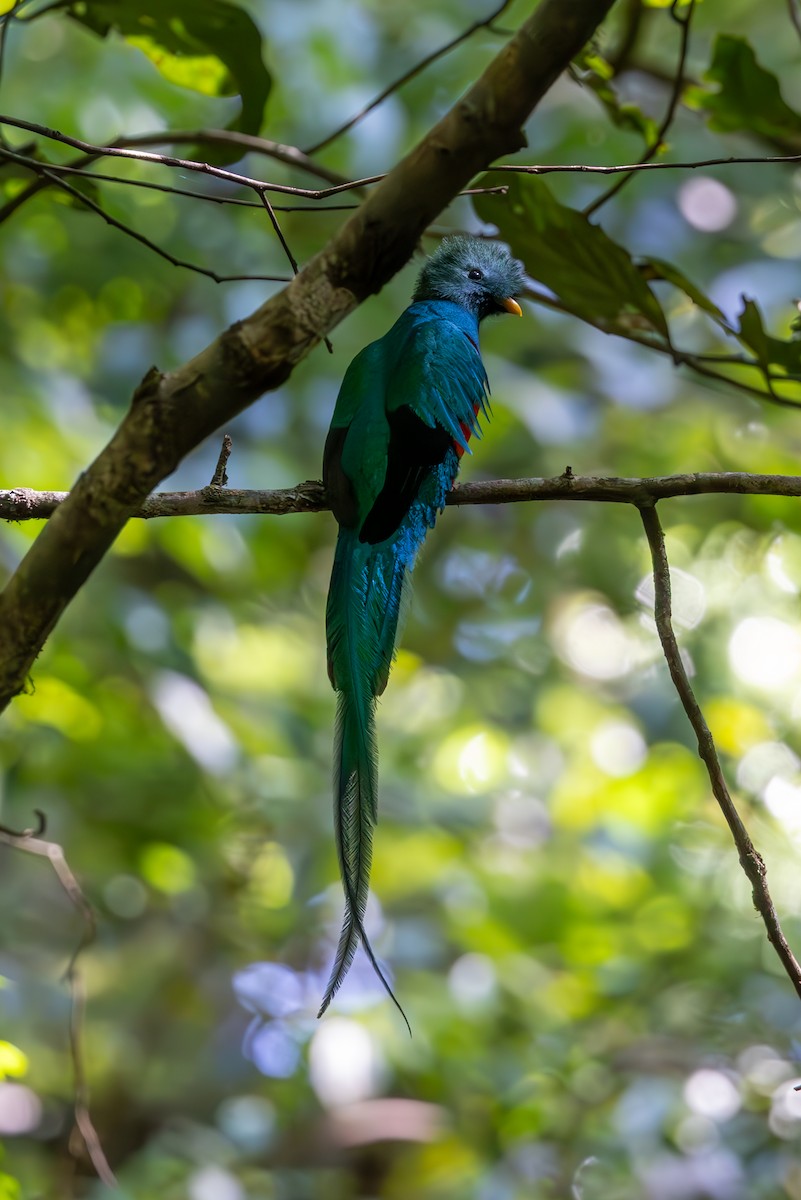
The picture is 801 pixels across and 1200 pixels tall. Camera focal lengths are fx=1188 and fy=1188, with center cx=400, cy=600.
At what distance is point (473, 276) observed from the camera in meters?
3.44

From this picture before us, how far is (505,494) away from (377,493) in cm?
33

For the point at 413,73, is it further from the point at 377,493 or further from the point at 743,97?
the point at 377,493

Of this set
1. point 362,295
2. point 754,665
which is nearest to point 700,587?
point 754,665

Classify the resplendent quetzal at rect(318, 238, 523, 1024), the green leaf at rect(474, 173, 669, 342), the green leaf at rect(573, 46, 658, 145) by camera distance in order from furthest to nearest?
1. the green leaf at rect(573, 46, 658, 145)
2. the green leaf at rect(474, 173, 669, 342)
3. the resplendent quetzal at rect(318, 238, 523, 1024)

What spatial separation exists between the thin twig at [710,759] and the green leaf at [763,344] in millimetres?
838

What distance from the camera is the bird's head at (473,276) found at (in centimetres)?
342

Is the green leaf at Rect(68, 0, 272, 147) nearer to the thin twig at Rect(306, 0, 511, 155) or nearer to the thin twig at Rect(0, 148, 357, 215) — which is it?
the thin twig at Rect(306, 0, 511, 155)

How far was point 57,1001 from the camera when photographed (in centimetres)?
441

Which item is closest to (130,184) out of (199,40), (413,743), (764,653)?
(199,40)

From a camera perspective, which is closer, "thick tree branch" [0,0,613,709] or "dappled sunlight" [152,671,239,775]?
"thick tree branch" [0,0,613,709]

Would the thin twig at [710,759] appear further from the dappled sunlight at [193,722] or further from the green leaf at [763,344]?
the dappled sunlight at [193,722]

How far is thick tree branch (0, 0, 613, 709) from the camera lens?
4.25 feet

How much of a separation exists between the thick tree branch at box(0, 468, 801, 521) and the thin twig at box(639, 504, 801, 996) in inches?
1.8

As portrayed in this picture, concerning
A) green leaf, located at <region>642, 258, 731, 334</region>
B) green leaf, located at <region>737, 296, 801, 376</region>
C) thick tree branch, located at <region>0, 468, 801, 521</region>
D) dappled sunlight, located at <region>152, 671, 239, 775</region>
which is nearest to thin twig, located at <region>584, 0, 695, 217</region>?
green leaf, located at <region>642, 258, 731, 334</region>
